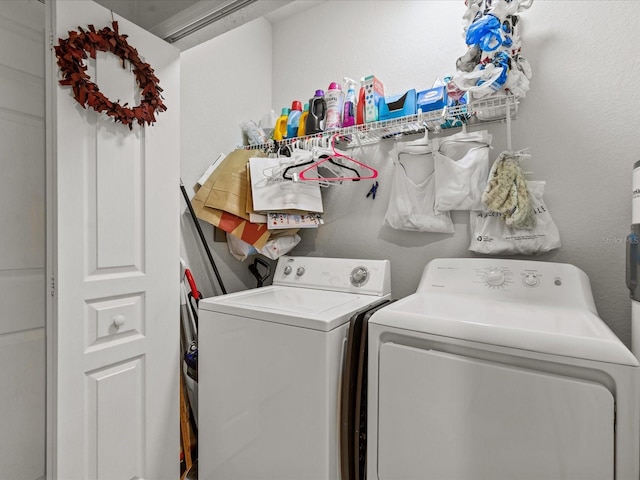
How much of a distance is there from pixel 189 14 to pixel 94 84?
521mm

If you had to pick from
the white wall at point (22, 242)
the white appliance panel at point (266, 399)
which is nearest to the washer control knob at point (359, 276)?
the white appliance panel at point (266, 399)

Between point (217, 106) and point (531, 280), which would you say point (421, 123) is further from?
point (217, 106)

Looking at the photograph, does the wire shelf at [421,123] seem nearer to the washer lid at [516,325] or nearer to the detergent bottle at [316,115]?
the detergent bottle at [316,115]

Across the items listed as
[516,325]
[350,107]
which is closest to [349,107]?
[350,107]

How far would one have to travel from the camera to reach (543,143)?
163 cm

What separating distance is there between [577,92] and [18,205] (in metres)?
2.45

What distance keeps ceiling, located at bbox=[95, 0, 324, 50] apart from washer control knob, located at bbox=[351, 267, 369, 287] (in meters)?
1.30

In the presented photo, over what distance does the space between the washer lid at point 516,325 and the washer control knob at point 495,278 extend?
0.09 metres

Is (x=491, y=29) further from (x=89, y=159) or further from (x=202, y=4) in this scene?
(x=89, y=159)

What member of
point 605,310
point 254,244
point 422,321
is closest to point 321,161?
point 254,244

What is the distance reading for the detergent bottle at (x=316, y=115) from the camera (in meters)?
2.04

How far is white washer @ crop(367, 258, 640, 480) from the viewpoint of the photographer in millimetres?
876

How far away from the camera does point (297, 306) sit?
150 cm

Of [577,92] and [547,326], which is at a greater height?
[577,92]
